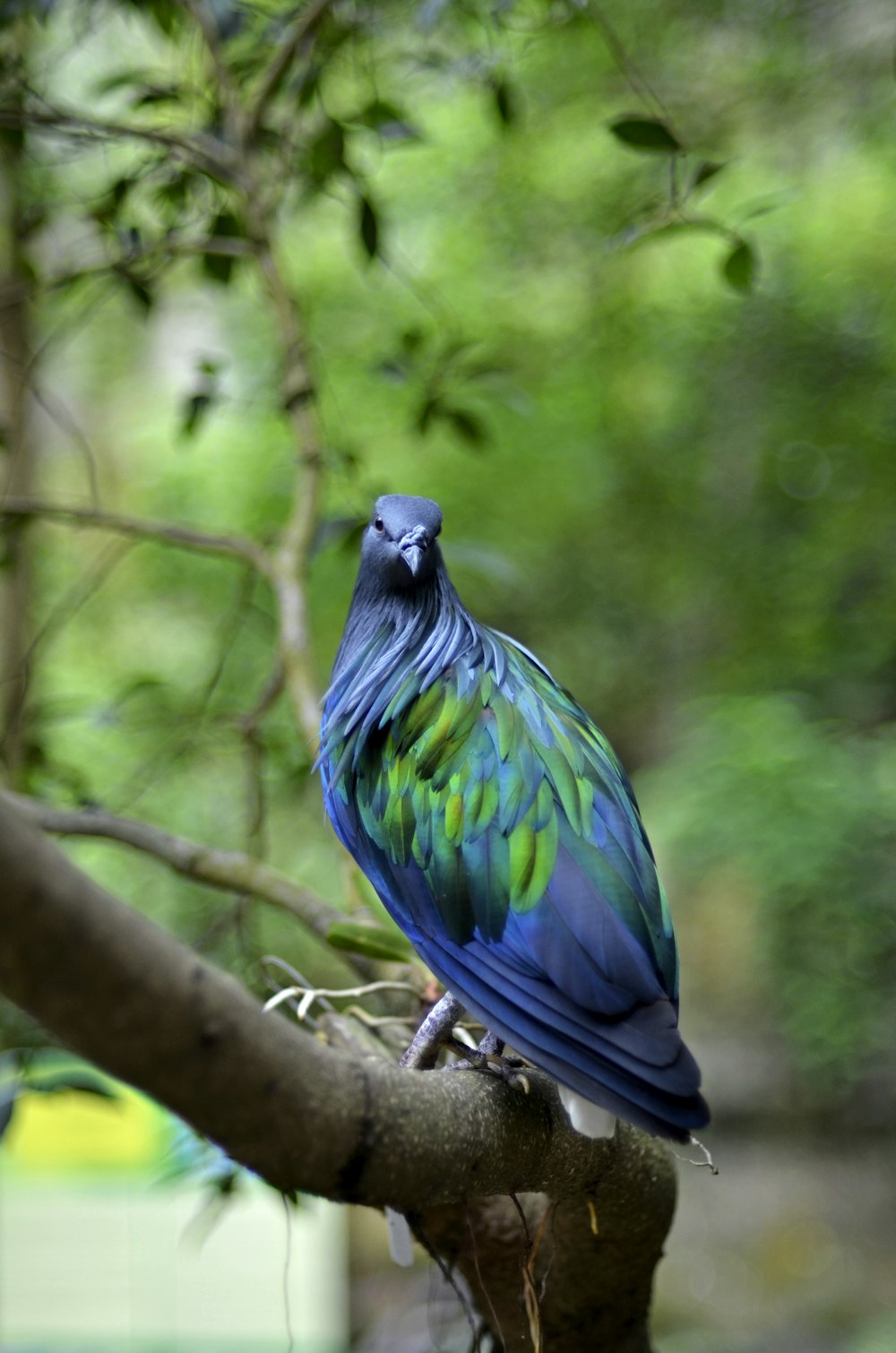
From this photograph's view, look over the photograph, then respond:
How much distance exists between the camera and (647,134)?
1.83 metres

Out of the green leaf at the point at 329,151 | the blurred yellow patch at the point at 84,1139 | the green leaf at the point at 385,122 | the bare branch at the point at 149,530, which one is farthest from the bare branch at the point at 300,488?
the blurred yellow patch at the point at 84,1139

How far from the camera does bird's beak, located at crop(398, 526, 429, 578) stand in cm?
164

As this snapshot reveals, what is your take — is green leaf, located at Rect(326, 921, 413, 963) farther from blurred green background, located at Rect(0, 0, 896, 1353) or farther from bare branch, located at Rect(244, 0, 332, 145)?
blurred green background, located at Rect(0, 0, 896, 1353)

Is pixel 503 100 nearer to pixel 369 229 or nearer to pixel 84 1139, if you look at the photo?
pixel 369 229

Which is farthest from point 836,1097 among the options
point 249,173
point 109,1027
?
point 109,1027

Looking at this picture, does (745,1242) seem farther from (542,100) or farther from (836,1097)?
(542,100)

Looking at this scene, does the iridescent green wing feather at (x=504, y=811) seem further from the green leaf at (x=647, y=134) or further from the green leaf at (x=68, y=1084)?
the green leaf at (x=647, y=134)

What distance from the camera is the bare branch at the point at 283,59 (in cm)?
210

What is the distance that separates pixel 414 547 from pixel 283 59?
111 centimetres

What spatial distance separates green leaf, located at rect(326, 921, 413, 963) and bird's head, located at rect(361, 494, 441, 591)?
0.48 metres

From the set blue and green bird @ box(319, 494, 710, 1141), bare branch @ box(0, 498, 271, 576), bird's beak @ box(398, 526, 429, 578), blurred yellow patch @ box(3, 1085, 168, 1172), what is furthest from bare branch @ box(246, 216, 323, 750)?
blurred yellow patch @ box(3, 1085, 168, 1172)

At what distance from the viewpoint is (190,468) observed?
214 inches

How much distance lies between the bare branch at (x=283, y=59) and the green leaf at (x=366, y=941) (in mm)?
1503

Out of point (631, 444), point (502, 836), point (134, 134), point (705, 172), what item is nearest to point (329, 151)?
point (134, 134)
